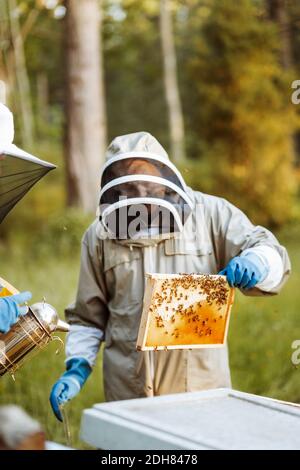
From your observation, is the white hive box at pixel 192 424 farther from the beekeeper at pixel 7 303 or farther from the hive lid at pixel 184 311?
the beekeeper at pixel 7 303

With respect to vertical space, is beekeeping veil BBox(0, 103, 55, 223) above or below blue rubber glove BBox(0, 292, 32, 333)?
above

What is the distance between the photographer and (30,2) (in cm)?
1447

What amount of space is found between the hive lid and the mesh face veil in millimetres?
271

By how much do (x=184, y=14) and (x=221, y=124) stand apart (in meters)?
16.0

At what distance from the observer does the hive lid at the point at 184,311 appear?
10.1ft

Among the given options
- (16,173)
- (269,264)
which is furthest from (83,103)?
(269,264)

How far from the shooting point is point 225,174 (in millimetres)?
12352

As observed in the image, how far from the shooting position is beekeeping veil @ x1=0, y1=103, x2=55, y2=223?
3.25m

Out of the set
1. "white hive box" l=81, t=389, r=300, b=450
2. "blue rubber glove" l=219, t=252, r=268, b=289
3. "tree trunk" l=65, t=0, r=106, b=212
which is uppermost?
"tree trunk" l=65, t=0, r=106, b=212

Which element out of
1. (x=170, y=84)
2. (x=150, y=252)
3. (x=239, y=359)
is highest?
(x=170, y=84)

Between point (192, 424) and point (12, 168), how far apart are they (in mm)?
1653

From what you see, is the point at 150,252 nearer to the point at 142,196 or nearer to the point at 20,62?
the point at 142,196

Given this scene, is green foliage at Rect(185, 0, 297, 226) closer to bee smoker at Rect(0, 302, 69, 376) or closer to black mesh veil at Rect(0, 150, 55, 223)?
black mesh veil at Rect(0, 150, 55, 223)

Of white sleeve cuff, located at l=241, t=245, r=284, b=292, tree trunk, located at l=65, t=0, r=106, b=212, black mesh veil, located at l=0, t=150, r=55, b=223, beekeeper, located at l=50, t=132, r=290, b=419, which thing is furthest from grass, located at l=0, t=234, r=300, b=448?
white sleeve cuff, located at l=241, t=245, r=284, b=292
